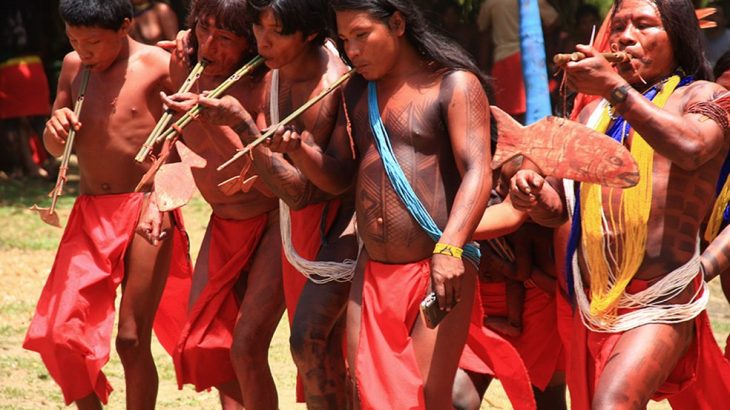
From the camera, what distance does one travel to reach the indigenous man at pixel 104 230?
553 cm

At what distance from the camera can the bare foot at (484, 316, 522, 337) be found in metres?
5.14

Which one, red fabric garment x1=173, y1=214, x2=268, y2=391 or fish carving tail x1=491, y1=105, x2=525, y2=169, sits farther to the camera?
red fabric garment x1=173, y1=214, x2=268, y2=391

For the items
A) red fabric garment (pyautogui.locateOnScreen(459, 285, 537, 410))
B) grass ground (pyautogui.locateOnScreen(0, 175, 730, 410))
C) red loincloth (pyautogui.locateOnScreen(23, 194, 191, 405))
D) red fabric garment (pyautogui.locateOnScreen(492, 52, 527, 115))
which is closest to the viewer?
red fabric garment (pyautogui.locateOnScreen(459, 285, 537, 410))

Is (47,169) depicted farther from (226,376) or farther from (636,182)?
(636,182)

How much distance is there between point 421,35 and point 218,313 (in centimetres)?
164

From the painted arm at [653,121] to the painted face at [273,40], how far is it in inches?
47.6

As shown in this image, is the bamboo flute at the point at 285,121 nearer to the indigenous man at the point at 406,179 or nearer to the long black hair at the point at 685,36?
the indigenous man at the point at 406,179

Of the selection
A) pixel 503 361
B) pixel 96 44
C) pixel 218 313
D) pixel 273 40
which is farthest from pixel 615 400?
pixel 96 44

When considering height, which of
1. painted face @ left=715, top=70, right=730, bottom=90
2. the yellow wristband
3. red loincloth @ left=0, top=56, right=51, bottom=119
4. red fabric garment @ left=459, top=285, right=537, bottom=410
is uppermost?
the yellow wristband

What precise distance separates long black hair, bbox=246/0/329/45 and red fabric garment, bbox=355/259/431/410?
978 mm

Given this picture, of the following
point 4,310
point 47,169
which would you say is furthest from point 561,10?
point 4,310

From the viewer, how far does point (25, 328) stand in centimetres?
819

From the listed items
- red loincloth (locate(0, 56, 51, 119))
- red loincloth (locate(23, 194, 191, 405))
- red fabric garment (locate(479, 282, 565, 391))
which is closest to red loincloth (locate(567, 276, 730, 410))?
red fabric garment (locate(479, 282, 565, 391))

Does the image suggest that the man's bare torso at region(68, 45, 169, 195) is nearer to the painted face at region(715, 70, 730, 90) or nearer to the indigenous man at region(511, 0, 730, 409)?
the indigenous man at region(511, 0, 730, 409)
